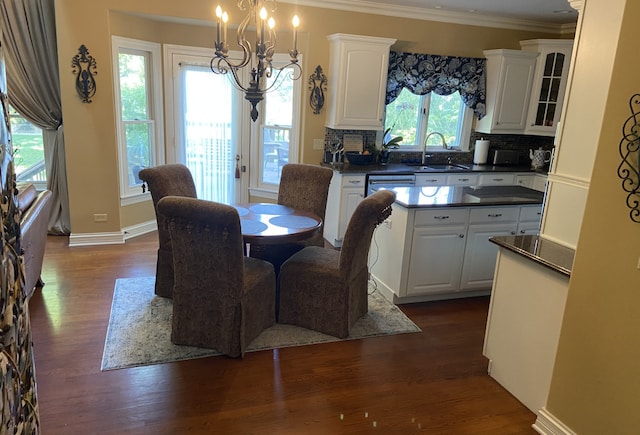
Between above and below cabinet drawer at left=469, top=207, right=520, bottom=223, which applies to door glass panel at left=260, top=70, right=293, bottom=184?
above

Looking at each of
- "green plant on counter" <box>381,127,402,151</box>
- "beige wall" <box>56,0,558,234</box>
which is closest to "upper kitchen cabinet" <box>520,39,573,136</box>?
"beige wall" <box>56,0,558,234</box>

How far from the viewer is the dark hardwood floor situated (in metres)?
2.28

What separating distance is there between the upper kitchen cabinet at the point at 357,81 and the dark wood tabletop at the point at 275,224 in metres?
1.73

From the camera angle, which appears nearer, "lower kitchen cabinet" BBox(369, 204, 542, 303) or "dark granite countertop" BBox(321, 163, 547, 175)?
"lower kitchen cabinet" BBox(369, 204, 542, 303)

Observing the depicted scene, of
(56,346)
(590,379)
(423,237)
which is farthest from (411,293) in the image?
(56,346)

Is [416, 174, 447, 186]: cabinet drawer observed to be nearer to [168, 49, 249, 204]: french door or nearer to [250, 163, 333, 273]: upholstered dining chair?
[250, 163, 333, 273]: upholstered dining chair

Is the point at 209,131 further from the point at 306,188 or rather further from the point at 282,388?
the point at 282,388

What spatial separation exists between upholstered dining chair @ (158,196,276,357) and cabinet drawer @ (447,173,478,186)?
3157 millimetres

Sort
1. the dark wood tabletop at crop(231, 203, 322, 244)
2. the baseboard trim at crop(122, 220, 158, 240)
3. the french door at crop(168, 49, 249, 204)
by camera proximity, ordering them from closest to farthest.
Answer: the dark wood tabletop at crop(231, 203, 322, 244), the baseboard trim at crop(122, 220, 158, 240), the french door at crop(168, 49, 249, 204)

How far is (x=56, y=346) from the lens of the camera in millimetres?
2855

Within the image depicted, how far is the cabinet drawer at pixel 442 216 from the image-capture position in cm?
348

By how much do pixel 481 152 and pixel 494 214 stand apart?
245cm

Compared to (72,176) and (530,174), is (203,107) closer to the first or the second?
(72,176)

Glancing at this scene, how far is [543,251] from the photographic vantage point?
2.43 m
